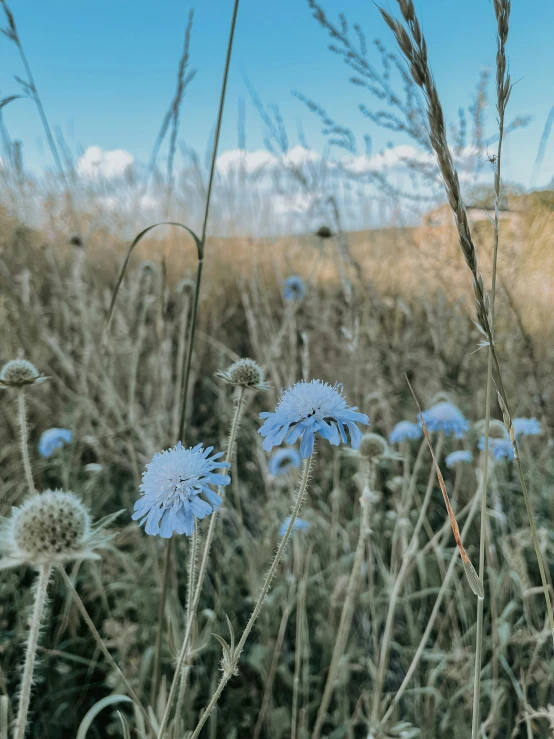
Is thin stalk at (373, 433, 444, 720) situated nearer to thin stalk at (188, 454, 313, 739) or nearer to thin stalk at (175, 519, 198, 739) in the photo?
thin stalk at (175, 519, 198, 739)

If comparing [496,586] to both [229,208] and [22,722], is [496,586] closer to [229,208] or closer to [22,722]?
[22,722]

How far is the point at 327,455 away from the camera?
2830mm

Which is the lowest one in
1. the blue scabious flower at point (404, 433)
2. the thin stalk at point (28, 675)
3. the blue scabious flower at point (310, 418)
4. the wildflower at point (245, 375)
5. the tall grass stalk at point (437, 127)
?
the thin stalk at point (28, 675)

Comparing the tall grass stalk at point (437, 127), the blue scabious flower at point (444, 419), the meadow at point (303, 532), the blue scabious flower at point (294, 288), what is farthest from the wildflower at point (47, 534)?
the blue scabious flower at point (294, 288)

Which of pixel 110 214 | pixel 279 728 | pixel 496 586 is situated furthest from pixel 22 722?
pixel 110 214

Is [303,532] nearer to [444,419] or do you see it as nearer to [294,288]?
[444,419]

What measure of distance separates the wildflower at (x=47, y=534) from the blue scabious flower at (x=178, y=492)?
0.05m

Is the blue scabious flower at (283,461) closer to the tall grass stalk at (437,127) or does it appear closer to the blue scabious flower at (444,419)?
the blue scabious flower at (444,419)

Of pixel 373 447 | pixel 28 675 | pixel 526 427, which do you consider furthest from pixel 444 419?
pixel 28 675

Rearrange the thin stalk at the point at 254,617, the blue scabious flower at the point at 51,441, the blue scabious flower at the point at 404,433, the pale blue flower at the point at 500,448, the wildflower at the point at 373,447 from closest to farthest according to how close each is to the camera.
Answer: the thin stalk at the point at 254,617 → the wildflower at the point at 373,447 → the pale blue flower at the point at 500,448 → the blue scabious flower at the point at 404,433 → the blue scabious flower at the point at 51,441

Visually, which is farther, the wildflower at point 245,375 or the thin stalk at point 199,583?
the wildflower at point 245,375

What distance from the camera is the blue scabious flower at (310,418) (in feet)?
2.48

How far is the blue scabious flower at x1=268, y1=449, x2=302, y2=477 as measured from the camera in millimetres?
2236

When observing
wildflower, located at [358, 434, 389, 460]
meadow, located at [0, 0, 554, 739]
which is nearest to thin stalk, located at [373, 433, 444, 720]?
meadow, located at [0, 0, 554, 739]
